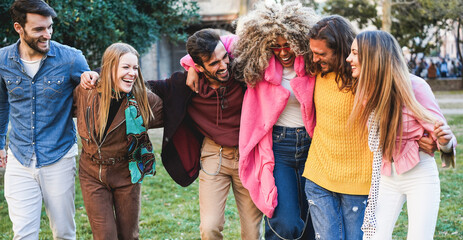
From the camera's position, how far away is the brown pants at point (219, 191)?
4.21 metres

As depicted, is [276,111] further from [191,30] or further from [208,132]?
[191,30]

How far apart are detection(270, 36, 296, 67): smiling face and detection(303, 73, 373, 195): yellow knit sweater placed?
15.3 inches

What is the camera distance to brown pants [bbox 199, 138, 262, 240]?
13.8 feet

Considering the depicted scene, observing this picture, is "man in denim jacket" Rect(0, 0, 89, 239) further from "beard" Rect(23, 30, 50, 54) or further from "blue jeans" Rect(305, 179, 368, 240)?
"blue jeans" Rect(305, 179, 368, 240)

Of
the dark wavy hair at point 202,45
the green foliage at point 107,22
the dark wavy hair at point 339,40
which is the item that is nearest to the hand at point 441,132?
the dark wavy hair at point 339,40

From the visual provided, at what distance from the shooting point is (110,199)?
4.14 m

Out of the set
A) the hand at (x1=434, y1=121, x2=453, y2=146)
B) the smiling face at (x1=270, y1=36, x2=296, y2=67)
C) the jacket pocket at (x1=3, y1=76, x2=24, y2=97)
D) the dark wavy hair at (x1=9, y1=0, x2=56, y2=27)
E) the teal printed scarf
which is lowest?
the teal printed scarf

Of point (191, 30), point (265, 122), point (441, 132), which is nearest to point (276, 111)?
point (265, 122)

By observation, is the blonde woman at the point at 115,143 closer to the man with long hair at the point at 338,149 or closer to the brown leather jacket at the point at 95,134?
the brown leather jacket at the point at 95,134

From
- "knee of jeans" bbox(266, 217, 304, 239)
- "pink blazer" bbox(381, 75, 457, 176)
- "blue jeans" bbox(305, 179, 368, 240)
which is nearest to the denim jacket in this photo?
"knee of jeans" bbox(266, 217, 304, 239)

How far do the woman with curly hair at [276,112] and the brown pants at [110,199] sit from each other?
0.95 metres

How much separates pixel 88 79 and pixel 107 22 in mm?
5123

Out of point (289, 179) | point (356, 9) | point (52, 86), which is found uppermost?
point (356, 9)

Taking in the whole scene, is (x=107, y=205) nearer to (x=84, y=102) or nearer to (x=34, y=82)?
(x=84, y=102)
